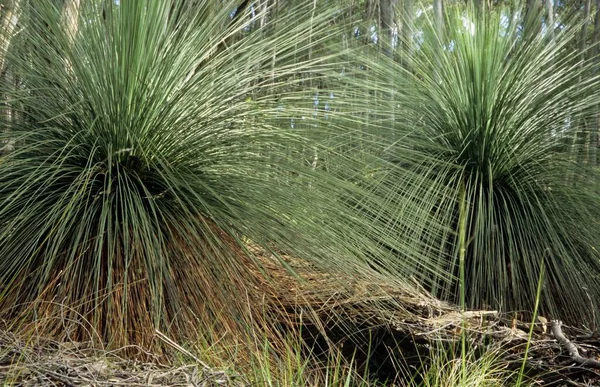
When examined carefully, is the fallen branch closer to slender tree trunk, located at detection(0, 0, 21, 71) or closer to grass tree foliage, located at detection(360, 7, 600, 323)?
grass tree foliage, located at detection(360, 7, 600, 323)

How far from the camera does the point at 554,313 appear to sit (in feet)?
9.50

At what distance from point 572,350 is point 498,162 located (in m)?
1.06

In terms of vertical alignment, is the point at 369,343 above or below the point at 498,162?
below

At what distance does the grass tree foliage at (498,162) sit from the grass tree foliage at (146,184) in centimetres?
52

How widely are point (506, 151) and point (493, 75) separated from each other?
0.36 m

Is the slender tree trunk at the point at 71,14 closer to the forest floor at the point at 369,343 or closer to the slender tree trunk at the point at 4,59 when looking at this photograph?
the slender tree trunk at the point at 4,59

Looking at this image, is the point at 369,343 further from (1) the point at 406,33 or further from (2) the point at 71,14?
(1) the point at 406,33

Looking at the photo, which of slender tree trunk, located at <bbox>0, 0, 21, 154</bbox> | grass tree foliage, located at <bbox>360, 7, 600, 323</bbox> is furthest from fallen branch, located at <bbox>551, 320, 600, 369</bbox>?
slender tree trunk, located at <bbox>0, 0, 21, 154</bbox>

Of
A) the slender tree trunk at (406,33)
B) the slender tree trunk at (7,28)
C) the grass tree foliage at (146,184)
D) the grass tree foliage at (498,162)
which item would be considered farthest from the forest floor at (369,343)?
the slender tree trunk at (406,33)

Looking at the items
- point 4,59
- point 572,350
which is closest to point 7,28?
point 4,59

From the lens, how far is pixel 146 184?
8.30 feet

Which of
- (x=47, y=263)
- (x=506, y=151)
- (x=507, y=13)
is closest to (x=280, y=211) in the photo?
(x=47, y=263)

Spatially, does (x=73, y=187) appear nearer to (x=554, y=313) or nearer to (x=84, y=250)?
(x=84, y=250)

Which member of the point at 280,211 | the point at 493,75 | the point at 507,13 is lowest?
the point at 280,211
